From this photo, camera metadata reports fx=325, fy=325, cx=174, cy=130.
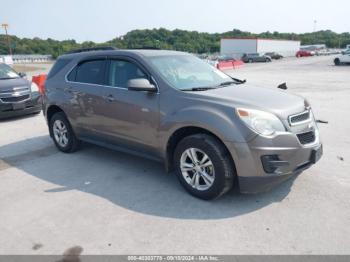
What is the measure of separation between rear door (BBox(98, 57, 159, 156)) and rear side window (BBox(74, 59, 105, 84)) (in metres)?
0.18

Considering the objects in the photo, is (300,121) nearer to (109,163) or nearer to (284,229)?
(284,229)

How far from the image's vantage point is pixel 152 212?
369 centimetres

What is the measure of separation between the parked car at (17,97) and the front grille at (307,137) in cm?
757

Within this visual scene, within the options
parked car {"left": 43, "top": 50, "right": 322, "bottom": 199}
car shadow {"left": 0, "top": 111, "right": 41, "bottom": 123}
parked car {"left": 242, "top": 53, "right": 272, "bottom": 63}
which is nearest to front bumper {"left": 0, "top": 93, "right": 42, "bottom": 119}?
car shadow {"left": 0, "top": 111, "right": 41, "bottom": 123}

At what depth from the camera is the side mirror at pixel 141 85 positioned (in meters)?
4.12

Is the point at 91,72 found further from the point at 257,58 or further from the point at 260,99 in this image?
the point at 257,58

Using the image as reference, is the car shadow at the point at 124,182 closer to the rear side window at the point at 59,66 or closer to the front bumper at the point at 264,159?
the front bumper at the point at 264,159

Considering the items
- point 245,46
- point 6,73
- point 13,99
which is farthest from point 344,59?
point 245,46

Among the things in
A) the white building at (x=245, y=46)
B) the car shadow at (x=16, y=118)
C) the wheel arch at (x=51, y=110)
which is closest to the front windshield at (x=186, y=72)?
A: the wheel arch at (x=51, y=110)

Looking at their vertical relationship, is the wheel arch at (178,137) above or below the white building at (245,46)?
below

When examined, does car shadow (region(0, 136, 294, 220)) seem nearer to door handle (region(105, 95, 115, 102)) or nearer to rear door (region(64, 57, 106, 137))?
rear door (region(64, 57, 106, 137))

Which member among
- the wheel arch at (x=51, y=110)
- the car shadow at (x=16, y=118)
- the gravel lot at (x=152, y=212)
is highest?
the wheel arch at (x=51, y=110)

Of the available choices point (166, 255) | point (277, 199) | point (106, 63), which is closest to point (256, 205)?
point (277, 199)

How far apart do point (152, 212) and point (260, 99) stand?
1827 mm
